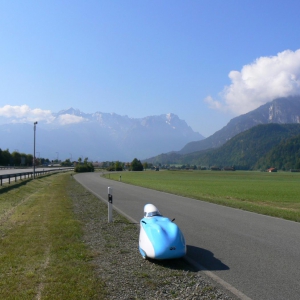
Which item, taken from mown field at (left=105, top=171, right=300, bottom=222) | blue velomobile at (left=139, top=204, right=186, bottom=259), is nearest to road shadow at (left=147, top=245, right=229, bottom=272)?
blue velomobile at (left=139, top=204, right=186, bottom=259)

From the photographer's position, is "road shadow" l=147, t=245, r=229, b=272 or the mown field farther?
the mown field

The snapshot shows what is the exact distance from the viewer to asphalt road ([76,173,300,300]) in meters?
6.34

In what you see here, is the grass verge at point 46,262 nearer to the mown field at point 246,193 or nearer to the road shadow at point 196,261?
the road shadow at point 196,261

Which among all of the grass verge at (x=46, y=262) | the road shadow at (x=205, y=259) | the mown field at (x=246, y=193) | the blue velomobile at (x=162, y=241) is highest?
the blue velomobile at (x=162, y=241)

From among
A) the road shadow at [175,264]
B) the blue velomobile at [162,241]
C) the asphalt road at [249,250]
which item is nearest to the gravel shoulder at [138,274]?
the road shadow at [175,264]

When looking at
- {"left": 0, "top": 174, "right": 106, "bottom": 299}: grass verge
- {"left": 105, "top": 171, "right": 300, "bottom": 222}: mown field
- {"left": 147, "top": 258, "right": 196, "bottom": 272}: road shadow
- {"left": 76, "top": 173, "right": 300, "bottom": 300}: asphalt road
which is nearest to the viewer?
{"left": 0, "top": 174, "right": 106, "bottom": 299}: grass verge

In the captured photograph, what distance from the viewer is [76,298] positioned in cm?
559

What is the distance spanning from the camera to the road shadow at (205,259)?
24.5 ft

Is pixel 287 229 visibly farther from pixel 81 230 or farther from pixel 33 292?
pixel 33 292

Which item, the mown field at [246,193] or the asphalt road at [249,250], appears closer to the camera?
the asphalt road at [249,250]

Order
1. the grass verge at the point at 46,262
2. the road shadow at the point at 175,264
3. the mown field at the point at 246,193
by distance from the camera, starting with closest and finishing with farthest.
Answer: the grass verge at the point at 46,262 → the road shadow at the point at 175,264 → the mown field at the point at 246,193

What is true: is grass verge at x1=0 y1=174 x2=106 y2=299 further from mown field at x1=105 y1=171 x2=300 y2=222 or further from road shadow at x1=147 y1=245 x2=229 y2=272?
mown field at x1=105 y1=171 x2=300 y2=222

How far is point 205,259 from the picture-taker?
8.09 m

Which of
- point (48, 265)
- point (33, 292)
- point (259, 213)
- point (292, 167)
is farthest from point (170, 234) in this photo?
point (292, 167)
